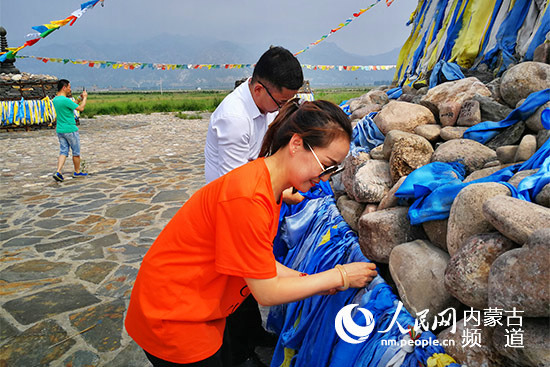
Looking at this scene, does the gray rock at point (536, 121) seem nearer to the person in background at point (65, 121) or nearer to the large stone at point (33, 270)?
the large stone at point (33, 270)

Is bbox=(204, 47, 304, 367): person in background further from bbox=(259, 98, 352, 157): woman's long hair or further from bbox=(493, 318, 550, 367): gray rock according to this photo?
bbox=(493, 318, 550, 367): gray rock

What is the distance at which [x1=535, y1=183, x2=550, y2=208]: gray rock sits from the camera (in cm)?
164

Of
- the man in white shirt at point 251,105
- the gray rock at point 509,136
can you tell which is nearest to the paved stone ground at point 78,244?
the man in white shirt at point 251,105

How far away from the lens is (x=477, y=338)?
57.2 inches

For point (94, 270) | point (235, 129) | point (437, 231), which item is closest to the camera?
point (437, 231)

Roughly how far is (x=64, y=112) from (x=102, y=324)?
5.50 meters

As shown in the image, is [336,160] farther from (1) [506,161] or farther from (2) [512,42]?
(2) [512,42]

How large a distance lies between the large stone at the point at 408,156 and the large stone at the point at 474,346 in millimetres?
1182

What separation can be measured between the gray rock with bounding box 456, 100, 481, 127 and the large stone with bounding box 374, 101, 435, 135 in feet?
0.91

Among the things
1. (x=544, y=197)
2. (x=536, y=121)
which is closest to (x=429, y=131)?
(x=536, y=121)

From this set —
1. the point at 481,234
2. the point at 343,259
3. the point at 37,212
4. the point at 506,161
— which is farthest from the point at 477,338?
the point at 37,212

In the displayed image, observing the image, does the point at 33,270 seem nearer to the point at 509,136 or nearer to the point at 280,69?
the point at 280,69

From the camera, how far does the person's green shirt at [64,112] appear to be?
23.8ft

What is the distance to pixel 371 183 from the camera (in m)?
2.62
